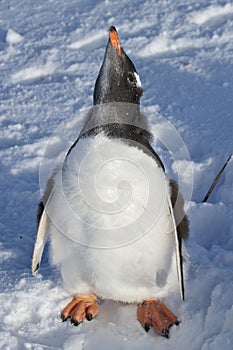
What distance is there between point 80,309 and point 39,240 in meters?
0.37

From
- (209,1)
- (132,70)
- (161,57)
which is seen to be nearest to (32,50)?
(161,57)

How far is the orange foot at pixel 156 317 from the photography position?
3191mm

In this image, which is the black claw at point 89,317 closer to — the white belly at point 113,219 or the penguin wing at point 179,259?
the white belly at point 113,219

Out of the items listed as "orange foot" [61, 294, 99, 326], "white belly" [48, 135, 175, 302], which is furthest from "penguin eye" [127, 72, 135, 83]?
"orange foot" [61, 294, 99, 326]

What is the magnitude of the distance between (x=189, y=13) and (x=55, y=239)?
318 centimetres

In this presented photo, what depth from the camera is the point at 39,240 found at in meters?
3.45

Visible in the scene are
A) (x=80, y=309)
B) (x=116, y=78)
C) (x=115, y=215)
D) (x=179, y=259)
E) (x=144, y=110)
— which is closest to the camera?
(x=115, y=215)

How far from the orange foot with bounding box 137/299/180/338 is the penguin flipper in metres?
0.52

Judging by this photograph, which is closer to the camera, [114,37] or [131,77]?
[114,37]

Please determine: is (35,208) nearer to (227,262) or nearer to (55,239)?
(55,239)

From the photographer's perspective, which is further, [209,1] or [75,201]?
[209,1]

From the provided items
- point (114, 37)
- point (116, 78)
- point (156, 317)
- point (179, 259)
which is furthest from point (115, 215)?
point (114, 37)

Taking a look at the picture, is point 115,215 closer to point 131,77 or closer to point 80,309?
point 80,309

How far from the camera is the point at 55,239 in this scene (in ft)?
11.0
